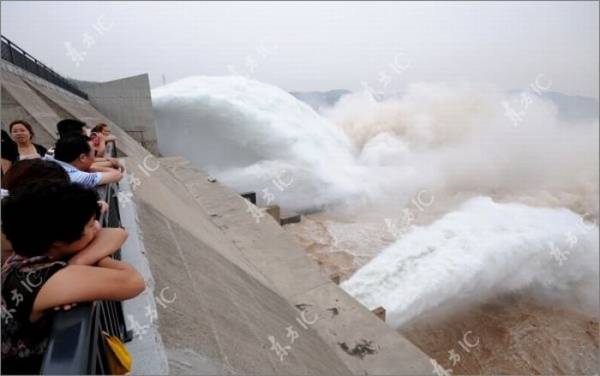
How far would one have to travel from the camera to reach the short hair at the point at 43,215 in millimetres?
1183

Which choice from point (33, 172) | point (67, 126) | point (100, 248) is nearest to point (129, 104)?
point (67, 126)

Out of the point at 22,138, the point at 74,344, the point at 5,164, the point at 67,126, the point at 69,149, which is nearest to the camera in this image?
the point at 74,344

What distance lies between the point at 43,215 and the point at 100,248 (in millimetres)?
293

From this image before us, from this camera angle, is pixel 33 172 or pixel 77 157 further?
pixel 77 157

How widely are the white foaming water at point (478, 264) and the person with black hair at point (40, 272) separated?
8164 mm

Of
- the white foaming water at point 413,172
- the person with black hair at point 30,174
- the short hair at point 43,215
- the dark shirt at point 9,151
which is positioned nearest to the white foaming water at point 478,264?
the white foaming water at point 413,172

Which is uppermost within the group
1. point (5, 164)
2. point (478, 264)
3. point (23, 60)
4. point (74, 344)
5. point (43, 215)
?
point (23, 60)

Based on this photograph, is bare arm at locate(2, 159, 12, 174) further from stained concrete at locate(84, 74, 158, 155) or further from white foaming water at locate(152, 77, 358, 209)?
stained concrete at locate(84, 74, 158, 155)

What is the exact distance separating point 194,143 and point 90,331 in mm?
20493

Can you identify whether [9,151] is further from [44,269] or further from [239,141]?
[239,141]

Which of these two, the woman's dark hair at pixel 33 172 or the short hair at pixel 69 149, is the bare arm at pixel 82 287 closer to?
the woman's dark hair at pixel 33 172

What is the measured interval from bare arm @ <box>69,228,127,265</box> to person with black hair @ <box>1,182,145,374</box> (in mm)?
34

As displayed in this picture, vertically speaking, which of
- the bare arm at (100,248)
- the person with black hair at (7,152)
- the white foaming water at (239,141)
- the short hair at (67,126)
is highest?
the short hair at (67,126)

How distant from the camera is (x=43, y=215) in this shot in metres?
1.22
